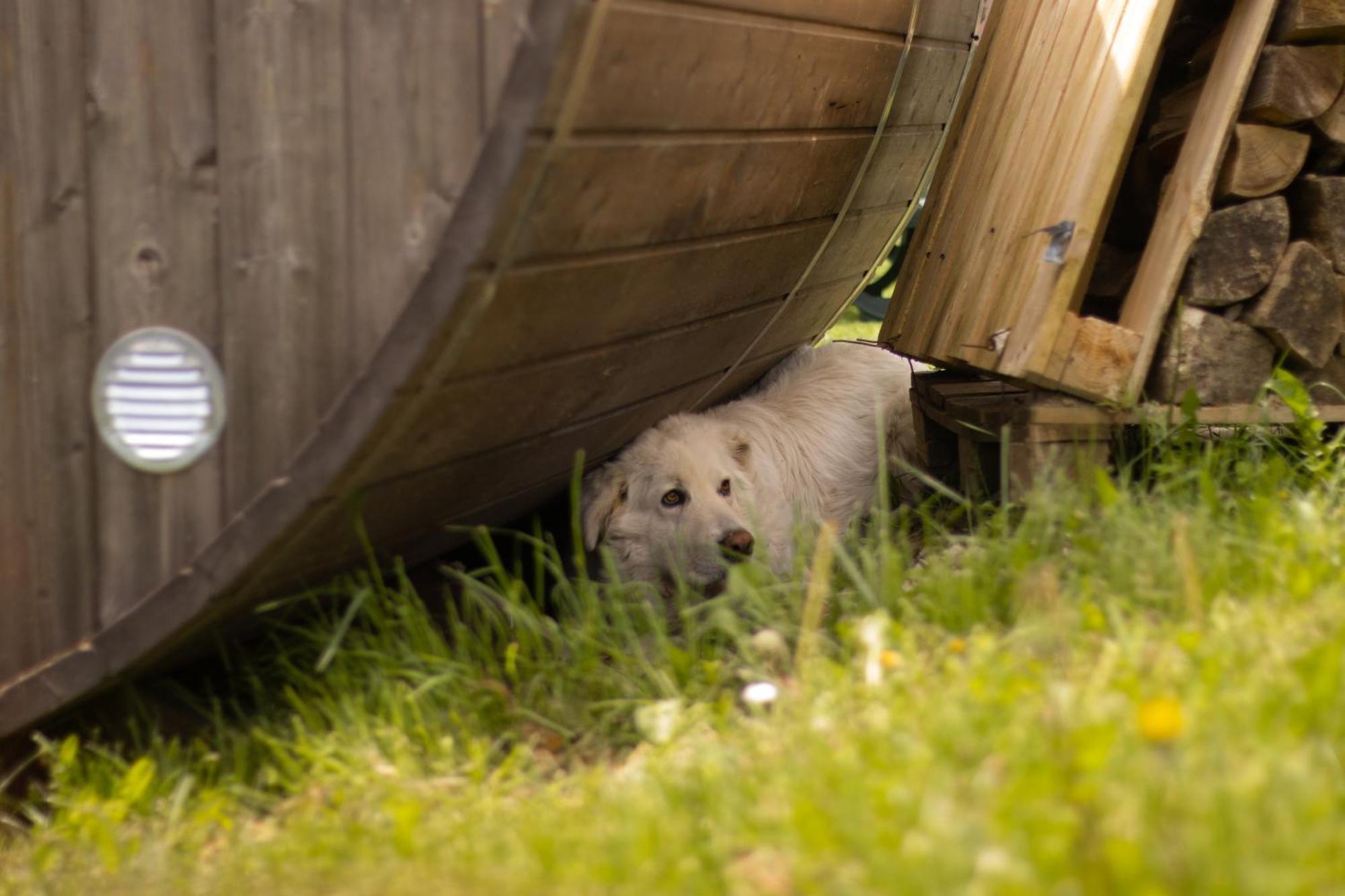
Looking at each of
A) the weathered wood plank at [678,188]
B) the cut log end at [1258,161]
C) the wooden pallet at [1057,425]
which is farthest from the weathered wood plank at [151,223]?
the cut log end at [1258,161]

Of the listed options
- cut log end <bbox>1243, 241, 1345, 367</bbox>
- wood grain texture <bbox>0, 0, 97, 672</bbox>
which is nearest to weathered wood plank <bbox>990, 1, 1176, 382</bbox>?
cut log end <bbox>1243, 241, 1345, 367</bbox>

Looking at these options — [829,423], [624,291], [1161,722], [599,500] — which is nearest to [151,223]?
[624,291]

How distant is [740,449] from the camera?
15.9ft

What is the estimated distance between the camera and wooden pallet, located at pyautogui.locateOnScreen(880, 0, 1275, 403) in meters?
3.73

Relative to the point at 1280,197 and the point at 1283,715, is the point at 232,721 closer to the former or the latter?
the point at 1283,715

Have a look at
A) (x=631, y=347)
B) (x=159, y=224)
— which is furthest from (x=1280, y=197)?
(x=159, y=224)

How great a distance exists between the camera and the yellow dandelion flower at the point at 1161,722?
192cm

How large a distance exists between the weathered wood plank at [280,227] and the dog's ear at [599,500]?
1602 millimetres

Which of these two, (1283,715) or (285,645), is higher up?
(1283,715)

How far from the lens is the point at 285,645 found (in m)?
3.62

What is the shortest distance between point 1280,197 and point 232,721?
3.04 m

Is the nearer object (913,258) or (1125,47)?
(1125,47)

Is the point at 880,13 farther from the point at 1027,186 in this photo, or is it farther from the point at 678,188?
the point at 678,188

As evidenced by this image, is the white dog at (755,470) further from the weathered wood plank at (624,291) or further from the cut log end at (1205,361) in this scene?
the cut log end at (1205,361)
